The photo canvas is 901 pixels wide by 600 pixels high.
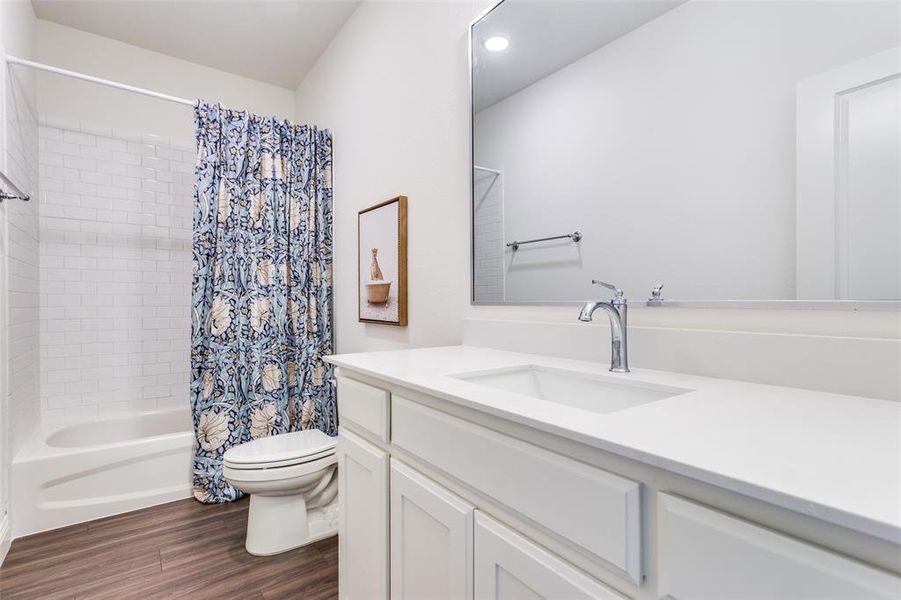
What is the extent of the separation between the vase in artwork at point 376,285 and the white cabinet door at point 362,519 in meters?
0.89

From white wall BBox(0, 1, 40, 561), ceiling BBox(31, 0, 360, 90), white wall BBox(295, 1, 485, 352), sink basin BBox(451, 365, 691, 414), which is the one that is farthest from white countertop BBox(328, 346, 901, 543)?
ceiling BBox(31, 0, 360, 90)

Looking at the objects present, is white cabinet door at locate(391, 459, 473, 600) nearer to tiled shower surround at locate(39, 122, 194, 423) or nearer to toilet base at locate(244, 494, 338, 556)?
toilet base at locate(244, 494, 338, 556)

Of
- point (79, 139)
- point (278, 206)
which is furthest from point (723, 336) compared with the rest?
point (79, 139)

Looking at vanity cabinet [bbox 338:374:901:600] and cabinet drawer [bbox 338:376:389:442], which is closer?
vanity cabinet [bbox 338:374:901:600]

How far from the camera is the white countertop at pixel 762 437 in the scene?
0.40 meters

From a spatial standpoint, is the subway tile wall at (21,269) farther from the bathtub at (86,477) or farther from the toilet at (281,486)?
the toilet at (281,486)

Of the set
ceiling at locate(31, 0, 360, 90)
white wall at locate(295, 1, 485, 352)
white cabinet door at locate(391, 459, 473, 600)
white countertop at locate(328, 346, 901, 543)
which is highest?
ceiling at locate(31, 0, 360, 90)

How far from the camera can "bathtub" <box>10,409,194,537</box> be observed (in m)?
1.97

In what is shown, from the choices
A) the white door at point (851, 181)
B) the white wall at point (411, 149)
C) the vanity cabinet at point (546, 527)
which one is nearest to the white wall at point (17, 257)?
the white wall at point (411, 149)

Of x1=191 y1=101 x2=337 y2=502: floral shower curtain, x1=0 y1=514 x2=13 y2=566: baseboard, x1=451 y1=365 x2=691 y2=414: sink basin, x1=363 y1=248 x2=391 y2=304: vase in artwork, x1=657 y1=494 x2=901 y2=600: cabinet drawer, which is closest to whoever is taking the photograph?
x1=657 y1=494 x2=901 y2=600: cabinet drawer

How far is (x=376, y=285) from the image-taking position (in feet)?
7.13

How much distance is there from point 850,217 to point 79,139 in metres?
3.64

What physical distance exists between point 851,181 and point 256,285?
94.4 inches

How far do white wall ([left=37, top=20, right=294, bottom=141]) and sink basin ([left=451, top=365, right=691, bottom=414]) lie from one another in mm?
2998
